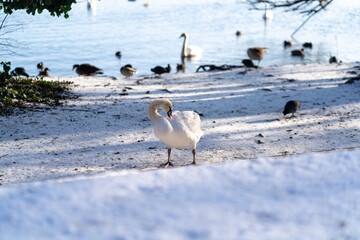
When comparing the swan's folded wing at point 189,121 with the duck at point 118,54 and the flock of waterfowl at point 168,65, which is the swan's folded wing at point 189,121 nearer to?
the flock of waterfowl at point 168,65

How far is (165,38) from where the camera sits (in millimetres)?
30547

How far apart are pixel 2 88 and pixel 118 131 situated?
3489 mm

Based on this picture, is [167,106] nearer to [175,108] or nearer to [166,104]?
[166,104]

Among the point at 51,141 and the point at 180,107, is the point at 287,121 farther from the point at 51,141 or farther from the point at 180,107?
the point at 51,141

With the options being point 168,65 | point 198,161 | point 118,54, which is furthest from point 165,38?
point 198,161

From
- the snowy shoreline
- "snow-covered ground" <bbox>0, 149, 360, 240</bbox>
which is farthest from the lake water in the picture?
"snow-covered ground" <bbox>0, 149, 360, 240</bbox>

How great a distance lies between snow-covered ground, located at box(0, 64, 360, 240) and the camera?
1.23 metres

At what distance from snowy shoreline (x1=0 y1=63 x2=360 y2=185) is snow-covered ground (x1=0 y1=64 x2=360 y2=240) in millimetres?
28

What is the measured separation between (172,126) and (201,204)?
4.44 m

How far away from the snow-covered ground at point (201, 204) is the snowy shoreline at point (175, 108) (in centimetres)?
424

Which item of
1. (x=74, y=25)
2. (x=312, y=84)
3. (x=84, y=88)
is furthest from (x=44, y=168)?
(x=74, y=25)

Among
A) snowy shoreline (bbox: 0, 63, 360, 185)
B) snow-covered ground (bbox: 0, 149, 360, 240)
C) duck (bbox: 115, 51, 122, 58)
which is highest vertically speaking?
duck (bbox: 115, 51, 122, 58)

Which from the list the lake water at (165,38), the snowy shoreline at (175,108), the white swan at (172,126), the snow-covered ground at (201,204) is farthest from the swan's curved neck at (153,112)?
the lake water at (165,38)

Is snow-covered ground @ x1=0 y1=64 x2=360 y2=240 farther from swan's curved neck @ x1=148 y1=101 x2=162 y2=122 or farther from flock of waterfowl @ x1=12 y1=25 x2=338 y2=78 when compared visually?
flock of waterfowl @ x1=12 y1=25 x2=338 y2=78
